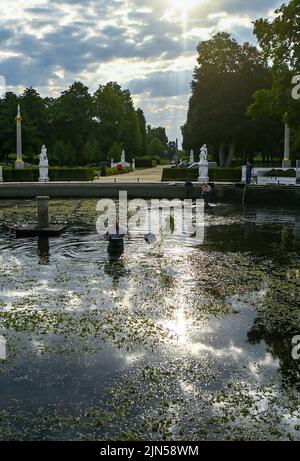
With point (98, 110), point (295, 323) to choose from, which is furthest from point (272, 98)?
point (98, 110)

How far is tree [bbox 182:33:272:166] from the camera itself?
55812mm

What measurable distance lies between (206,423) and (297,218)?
70.4ft

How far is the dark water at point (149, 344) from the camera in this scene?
6.06 metres

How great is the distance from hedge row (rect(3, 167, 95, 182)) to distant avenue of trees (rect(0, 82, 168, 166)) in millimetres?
24309

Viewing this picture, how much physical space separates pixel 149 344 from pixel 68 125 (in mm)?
78579

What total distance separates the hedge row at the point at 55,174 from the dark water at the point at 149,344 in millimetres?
31520

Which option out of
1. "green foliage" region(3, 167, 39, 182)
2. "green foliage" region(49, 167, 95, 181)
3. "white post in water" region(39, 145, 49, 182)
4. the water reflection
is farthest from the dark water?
"green foliage" region(3, 167, 39, 182)

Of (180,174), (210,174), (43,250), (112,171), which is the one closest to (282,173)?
(210,174)

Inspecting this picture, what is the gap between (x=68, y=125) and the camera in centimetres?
8381

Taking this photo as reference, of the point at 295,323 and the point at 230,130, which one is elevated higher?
the point at 230,130

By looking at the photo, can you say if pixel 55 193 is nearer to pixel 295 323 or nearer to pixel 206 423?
pixel 295 323

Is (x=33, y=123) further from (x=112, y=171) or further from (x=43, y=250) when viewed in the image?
(x=43, y=250)

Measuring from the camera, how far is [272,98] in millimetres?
39375

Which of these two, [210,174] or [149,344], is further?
[210,174]
